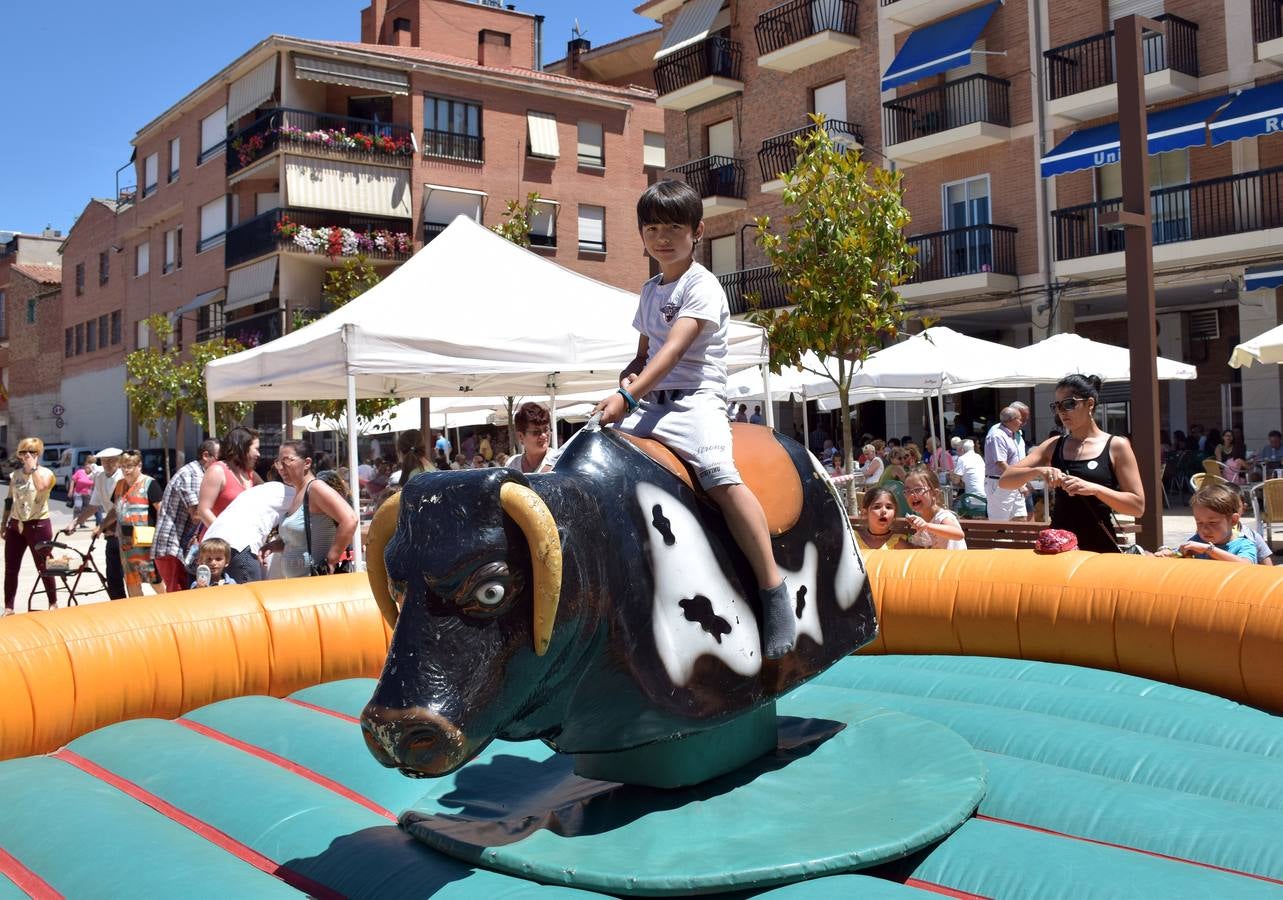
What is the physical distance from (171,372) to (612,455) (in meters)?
31.7

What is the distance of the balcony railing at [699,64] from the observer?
28844 millimetres

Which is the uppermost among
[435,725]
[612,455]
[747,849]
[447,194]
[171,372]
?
[447,194]

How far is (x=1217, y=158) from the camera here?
779 inches

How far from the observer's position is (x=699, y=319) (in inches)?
138

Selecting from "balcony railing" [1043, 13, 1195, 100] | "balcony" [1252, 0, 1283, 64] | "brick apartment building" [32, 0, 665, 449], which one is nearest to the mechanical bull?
"balcony" [1252, 0, 1283, 64]

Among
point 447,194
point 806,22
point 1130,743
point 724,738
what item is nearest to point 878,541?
point 1130,743

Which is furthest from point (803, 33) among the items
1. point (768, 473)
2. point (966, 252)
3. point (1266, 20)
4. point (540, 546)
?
point (540, 546)

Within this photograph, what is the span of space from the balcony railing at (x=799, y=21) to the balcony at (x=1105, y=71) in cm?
546

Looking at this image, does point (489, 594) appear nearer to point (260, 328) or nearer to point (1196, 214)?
point (1196, 214)

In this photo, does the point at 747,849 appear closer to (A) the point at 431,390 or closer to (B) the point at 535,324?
(B) the point at 535,324

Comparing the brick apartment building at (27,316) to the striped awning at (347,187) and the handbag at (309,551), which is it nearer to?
the striped awning at (347,187)

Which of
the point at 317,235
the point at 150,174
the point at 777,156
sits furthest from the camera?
the point at 150,174

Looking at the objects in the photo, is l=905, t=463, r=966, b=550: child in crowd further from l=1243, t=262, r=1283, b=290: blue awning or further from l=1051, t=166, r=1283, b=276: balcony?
l=1243, t=262, r=1283, b=290: blue awning

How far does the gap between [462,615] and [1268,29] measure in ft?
67.8
